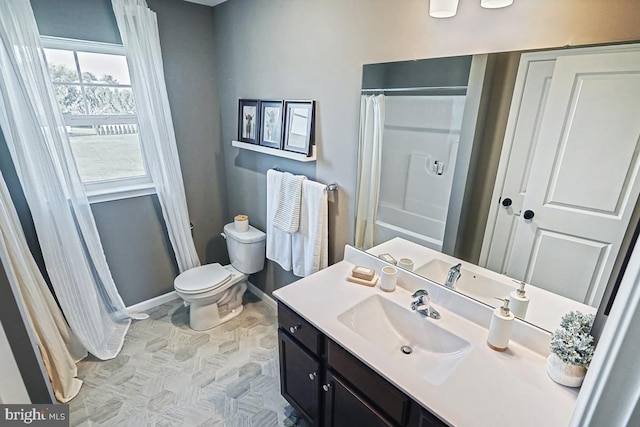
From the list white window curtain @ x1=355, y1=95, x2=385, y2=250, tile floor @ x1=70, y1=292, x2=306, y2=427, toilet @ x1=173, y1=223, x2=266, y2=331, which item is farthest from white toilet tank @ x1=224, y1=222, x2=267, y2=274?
white window curtain @ x1=355, y1=95, x2=385, y2=250

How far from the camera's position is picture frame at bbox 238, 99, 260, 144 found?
229 cm

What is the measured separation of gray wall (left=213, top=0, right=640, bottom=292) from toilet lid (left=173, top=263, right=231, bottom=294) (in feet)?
1.30

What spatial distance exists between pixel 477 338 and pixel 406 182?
2.45ft

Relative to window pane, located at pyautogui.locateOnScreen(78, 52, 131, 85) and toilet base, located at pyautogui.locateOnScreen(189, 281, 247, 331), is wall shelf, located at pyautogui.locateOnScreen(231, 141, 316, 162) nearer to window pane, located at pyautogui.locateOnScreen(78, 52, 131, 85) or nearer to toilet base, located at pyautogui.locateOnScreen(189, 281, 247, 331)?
window pane, located at pyautogui.locateOnScreen(78, 52, 131, 85)

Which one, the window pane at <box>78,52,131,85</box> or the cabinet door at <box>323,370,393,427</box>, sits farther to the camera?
the window pane at <box>78,52,131,85</box>

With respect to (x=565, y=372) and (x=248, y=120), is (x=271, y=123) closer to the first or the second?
(x=248, y=120)

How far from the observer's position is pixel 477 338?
1236 millimetres

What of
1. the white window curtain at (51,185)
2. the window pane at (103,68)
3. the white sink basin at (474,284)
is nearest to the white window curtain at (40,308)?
the white window curtain at (51,185)

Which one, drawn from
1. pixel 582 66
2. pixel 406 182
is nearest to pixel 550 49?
pixel 582 66

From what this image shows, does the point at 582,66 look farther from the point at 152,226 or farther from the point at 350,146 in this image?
the point at 152,226

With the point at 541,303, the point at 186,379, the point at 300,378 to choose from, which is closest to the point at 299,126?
the point at 300,378

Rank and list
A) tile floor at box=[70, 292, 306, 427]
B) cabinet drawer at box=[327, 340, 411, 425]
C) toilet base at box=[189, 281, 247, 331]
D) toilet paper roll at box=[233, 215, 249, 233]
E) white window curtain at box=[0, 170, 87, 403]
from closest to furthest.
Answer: cabinet drawer at box=[327, 340, 411, 425] < white window curtain at box=[0, 170, 87, 403] < tile floor at box=[70, 292, 306, 427] < toilet base at box=[189, 281, 247, 331] < toilet paper roll at box=[233, 215, 249, 233]

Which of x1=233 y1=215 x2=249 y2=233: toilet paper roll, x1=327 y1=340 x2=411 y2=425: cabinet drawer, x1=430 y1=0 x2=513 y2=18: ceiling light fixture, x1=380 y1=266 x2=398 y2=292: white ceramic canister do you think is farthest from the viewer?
x1=233 y1=215 x2=249 y2=233: toilet paper roll

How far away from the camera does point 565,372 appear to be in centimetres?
101
